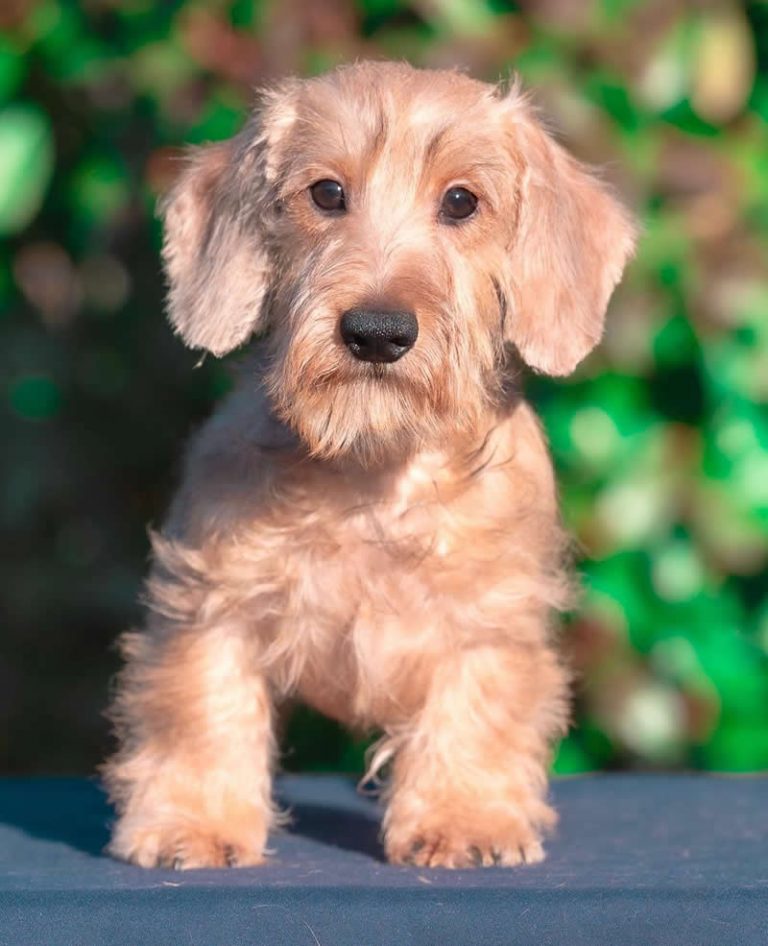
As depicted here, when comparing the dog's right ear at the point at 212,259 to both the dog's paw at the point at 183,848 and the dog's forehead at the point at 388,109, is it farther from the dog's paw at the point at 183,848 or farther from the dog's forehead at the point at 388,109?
the dog's paw at the point at 183,848

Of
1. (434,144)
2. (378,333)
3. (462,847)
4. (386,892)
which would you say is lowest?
(462,847)

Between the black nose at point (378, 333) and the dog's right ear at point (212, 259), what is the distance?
49 cm

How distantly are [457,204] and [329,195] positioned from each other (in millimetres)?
268

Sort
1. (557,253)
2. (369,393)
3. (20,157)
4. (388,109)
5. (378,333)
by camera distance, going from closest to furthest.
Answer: (378,333) → (369,393) → (388,109) → (557,253) → (20,157)

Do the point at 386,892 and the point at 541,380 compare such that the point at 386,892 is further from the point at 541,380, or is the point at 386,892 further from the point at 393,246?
the point at 541,380

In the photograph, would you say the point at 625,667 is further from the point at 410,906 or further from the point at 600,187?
the point at 410,906

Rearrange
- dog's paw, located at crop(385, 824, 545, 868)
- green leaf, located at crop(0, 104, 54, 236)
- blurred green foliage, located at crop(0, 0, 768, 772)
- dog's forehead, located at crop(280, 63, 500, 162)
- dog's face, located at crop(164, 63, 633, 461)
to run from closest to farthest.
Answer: dog's face, located at crop(164, 63, 633, 461)
dog's paw, located at crop(385, 824, 545, 868)
dog's forehead, located at crop(280, 63, 500, 162)
blurred green foliage, located at crop(0, 0, 768, 772)
green leaf, located at crop(0, 104, 54, 236)

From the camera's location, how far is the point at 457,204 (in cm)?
349

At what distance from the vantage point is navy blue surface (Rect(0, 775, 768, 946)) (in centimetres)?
274

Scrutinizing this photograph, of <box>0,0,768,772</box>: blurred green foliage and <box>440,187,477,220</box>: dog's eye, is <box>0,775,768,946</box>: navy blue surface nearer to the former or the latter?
<box>0,0,768,772</box>: blurred green foliage

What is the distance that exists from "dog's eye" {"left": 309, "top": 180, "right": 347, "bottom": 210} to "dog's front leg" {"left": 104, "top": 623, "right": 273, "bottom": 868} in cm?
90

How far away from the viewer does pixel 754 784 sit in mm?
4285

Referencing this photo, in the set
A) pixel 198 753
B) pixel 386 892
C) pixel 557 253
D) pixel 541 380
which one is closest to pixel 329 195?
pixel 557 253

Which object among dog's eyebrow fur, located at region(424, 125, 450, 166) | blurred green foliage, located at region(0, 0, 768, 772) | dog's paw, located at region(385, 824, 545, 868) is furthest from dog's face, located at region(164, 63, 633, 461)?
dog's paw, located at region(385, 824, 545, 868)
